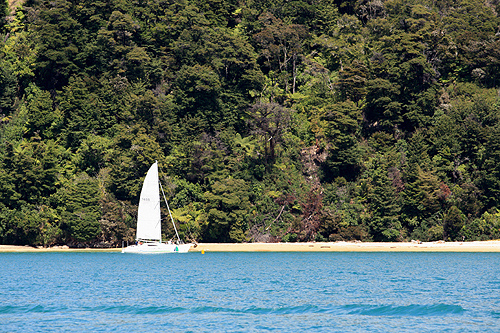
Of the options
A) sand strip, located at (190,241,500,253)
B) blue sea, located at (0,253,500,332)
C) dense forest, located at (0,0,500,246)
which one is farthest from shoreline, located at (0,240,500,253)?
blue sea, located at (0,253,500,332)

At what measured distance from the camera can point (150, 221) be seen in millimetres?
68125

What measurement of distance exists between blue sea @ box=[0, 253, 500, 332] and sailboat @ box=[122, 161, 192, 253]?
11.0 m

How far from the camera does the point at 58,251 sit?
231 ft

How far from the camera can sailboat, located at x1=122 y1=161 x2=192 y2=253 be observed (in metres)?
67.4

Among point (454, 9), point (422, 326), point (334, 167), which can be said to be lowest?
point (422, 326)

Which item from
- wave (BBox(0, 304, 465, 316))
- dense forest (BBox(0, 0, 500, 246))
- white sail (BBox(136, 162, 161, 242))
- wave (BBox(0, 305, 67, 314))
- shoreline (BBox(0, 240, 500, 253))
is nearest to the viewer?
wave (BBox(0, 304, 465, 316))

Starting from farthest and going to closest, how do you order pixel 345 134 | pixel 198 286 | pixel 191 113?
pixel 191 113 → pixel 345 134 → pixel 198 286

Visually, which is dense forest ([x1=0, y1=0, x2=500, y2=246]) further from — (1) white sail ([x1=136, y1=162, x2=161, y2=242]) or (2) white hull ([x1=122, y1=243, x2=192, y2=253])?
(1) white sail ([x1=136, y1=162, x2=161, y2=242])

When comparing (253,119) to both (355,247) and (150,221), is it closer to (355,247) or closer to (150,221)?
(150,221)

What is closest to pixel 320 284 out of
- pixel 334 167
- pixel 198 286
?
pixel 198 286

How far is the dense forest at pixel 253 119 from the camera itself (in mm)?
68688

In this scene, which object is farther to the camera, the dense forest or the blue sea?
the dense forest

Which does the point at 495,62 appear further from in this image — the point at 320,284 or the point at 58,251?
the point at 58,251

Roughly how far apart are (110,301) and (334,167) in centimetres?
4526
